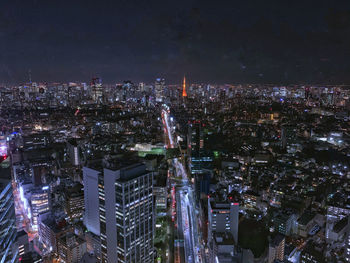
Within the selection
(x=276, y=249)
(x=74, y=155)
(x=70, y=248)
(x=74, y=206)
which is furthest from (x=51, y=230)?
(x=74, y=155)

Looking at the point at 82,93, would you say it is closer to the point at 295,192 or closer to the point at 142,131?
the point at 142,131

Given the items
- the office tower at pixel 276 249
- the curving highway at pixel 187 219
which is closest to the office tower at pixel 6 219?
the curving highway at pixel 187 219

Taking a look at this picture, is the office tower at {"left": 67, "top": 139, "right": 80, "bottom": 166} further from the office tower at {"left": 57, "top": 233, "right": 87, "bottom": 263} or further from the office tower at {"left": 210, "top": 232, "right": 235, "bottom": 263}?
the office tower at {"left": 210, "top": 232, "right": 235, "bottom": 263}

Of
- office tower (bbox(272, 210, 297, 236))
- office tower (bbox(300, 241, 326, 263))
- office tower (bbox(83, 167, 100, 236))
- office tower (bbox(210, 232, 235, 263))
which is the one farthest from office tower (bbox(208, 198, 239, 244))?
office tower (bbox(83, 167, 100, 236))

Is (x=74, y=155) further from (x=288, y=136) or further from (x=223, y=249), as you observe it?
(x=288, y=136)

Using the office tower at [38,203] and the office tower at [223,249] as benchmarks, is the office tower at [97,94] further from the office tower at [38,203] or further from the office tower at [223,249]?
the office tower at [223,249]

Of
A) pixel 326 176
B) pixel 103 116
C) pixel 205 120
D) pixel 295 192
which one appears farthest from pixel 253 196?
pixel 103 116
